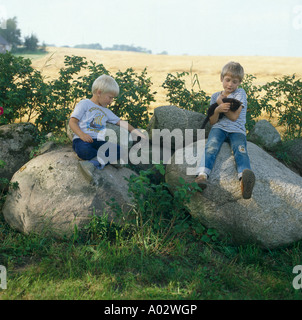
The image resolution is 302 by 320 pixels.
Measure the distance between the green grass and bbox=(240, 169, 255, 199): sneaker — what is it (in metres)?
0.62

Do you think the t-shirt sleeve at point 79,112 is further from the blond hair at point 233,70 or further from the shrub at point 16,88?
the blond hair at point 233,70

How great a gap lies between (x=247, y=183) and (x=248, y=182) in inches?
0.6

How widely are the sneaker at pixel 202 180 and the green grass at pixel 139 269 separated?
24.4 inches

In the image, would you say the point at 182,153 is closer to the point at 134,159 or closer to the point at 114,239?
the point at 134,159

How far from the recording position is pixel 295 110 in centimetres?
702

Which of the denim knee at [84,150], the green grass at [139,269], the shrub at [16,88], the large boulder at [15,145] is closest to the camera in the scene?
the green grass at [139,269]

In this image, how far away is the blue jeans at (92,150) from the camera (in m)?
4.70

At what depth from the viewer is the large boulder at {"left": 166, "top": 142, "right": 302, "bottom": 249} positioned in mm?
4242

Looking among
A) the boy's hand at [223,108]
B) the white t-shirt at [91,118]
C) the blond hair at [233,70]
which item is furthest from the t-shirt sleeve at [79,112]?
the blond hair at [233,70]

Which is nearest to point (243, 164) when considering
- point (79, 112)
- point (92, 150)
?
point (92, 150)

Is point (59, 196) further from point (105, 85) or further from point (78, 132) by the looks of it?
point (105, 85)

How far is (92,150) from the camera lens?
4.73 meters

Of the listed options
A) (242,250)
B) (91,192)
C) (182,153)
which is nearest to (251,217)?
(242,250)
